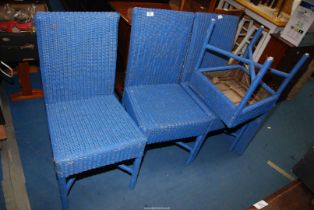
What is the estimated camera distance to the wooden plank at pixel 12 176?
4.89ft

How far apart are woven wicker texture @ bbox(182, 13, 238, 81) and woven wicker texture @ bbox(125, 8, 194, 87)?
2.0 inches

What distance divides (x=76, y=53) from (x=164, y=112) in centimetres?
67

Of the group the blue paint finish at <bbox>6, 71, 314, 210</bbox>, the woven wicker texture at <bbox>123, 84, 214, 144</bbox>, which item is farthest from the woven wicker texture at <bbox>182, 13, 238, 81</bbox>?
→ the blue paint finish at <bbox>6, 71, 314, 210</bbox>

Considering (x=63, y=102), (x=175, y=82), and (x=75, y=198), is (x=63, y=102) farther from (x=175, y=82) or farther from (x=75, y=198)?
(x=175, y=82)

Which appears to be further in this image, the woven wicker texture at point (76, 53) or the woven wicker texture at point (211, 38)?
the woven wicker texture at point (211, 38)

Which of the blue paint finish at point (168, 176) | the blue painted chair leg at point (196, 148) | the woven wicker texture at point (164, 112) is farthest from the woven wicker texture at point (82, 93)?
the blue painted chair leg at point (196, 148)

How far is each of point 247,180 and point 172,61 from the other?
1.18m

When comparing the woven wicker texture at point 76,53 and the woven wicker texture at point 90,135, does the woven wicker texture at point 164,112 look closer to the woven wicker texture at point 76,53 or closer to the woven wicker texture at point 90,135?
the woven wicker texture at point 90,135

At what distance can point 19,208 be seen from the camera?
1.47 m

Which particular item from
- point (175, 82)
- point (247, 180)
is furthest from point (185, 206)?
point (175, 82)

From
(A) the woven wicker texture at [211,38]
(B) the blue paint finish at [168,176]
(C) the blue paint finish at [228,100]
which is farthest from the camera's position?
(A) the woven wicker texture at [211,38]

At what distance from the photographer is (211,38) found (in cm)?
187

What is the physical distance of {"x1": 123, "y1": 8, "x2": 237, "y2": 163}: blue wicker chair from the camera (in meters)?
1.55

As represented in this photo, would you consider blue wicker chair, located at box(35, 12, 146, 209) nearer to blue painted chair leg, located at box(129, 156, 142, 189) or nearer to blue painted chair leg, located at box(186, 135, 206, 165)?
blue painted chair leg, located at box(129, 156, 142, 189)
